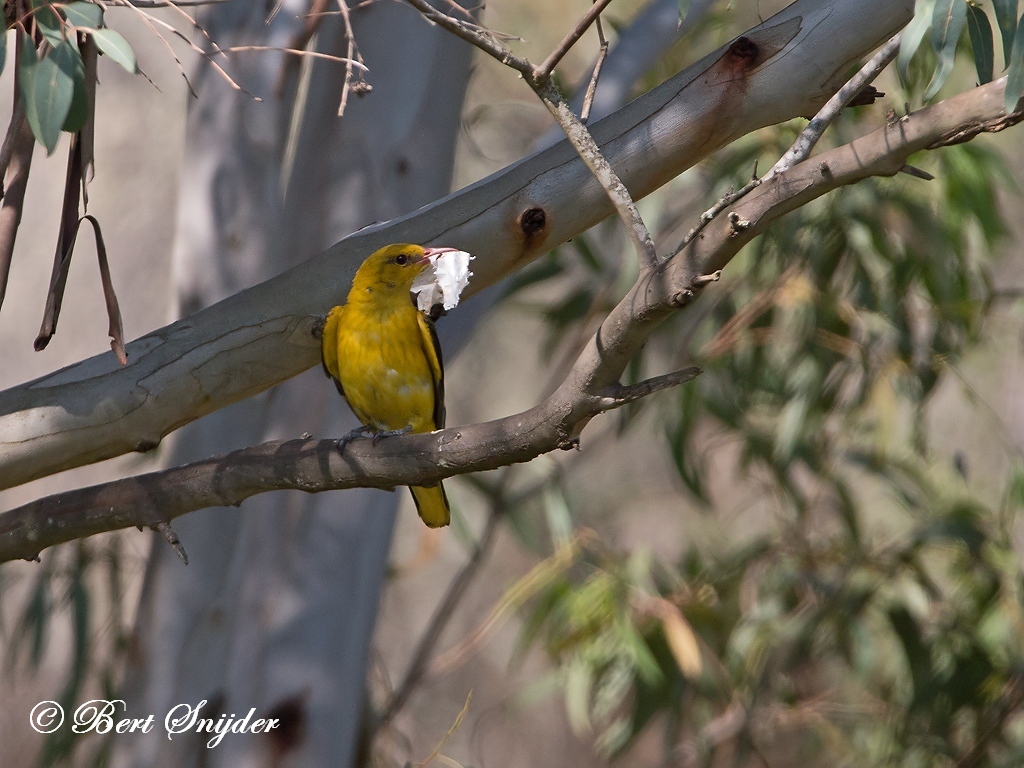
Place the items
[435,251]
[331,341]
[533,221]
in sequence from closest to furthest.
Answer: [533,221], [435,251], [331,341]


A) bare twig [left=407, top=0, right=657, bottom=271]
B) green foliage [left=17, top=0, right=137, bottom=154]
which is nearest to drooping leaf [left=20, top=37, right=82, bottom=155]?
green foliage [left=17, top=0, right=137, bottom=154]

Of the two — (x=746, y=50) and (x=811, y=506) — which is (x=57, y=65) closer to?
(x=746, y=50)

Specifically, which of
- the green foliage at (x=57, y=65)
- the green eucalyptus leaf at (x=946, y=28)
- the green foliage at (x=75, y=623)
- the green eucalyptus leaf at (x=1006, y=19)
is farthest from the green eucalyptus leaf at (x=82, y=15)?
the green foliage at (x=75, y=623)

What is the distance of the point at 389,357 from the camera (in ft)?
9.92

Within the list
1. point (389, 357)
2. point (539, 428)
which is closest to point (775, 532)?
point (389, 357)

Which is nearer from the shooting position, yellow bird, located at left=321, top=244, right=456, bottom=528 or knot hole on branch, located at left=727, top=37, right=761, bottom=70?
knot hole on branch, located at left=727, top=37, right=761, bottom=70

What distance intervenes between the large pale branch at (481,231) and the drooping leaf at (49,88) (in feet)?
2.17

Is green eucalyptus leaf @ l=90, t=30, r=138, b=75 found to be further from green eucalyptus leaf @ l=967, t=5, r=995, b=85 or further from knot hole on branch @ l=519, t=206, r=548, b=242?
green eucalyptus leaf @ l=967, t=5, r=995, b=85

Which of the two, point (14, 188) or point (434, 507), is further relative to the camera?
point (434, 507)

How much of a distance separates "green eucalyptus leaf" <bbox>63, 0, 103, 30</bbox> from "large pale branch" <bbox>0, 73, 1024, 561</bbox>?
2.67 feet

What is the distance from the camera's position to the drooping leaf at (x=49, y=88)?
67.7 inches

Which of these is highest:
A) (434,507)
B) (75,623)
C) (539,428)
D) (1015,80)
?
(75,623)

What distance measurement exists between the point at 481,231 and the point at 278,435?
54.7 inches

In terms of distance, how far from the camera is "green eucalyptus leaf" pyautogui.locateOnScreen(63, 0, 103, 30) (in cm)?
182
